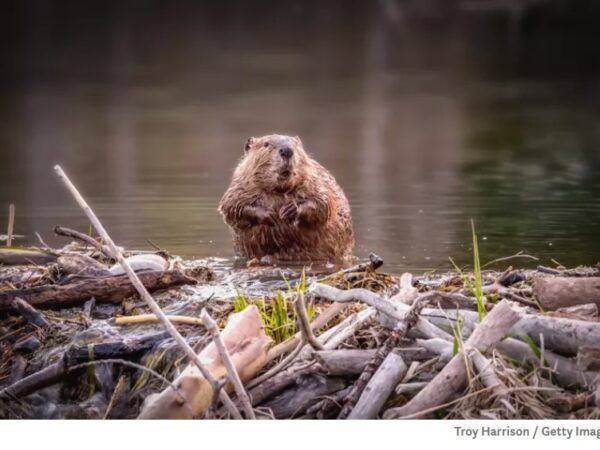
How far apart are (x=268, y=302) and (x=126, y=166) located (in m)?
6.47

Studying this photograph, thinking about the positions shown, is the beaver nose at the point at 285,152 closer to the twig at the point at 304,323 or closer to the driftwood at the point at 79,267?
the driftwood at the point at 79,267

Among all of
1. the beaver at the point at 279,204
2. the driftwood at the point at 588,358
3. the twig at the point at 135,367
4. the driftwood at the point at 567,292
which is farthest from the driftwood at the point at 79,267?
the driftwood at the point at 588,358

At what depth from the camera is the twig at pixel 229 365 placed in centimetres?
293

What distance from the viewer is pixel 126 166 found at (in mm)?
10156

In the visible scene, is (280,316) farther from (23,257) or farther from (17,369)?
(23,257)

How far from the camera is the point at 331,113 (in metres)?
15.2

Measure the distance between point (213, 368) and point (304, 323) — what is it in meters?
0.32

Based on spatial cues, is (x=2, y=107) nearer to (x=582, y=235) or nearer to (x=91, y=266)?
(x=582, y=235)

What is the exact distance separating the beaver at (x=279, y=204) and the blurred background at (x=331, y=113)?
36cm

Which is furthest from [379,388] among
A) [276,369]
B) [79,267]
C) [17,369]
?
[79,267]

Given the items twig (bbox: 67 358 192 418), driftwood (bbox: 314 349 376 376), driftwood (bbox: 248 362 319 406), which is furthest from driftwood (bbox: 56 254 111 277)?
driftwood (bbox: 314 349 376 376)

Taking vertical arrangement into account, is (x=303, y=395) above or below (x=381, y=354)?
below
